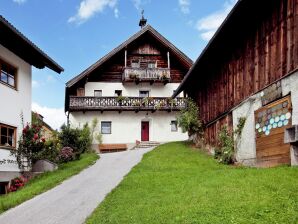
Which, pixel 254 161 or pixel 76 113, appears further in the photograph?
pixel 76 113

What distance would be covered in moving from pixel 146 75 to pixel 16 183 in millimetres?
19842

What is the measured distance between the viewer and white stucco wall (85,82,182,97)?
Result: 34812mm

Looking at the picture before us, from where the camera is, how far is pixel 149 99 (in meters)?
33.7

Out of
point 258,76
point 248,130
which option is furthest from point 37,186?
point 258,76

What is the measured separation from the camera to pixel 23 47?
17766 mm

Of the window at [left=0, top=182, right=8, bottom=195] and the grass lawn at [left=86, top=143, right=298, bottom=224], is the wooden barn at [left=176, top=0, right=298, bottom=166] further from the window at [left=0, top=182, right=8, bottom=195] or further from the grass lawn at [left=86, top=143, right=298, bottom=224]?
the window at [left=0, top=182, right=8, bottom=195]

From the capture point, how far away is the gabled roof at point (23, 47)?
1552 centimetres

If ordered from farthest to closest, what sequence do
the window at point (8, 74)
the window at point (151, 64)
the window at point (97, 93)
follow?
the window at point (151, 64) → the window at point (97, 93) → the window at point (8, 74)

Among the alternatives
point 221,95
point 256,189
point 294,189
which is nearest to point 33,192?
point 256,189

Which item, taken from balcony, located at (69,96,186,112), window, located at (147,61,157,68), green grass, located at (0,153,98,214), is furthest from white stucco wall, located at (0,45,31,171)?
window, located at (147,61,157,68)

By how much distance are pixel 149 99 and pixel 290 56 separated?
2194cm

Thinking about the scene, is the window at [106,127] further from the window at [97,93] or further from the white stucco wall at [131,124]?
the window at [97,93]

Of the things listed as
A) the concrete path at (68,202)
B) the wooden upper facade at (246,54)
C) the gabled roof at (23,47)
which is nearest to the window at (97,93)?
the wooden upper facade at (246,54)

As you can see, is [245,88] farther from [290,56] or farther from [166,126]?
[166,126]
